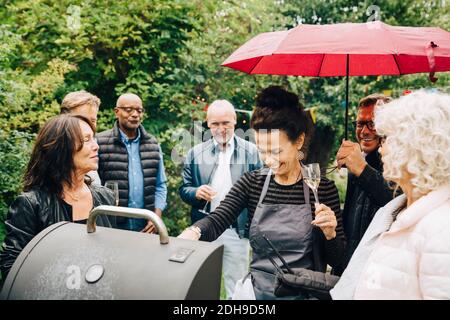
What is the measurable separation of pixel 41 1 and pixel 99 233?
4.80 meters

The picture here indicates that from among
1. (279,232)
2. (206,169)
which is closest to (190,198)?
(206,169)

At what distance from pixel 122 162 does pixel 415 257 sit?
125 inches

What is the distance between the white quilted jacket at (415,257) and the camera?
1595mm

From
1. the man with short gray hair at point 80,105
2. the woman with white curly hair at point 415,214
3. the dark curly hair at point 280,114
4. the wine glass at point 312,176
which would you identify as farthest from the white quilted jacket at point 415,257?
the man with short gray hair at point 80,105

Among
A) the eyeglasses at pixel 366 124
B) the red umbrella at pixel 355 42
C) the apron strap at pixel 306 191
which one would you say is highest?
the red umbrella at pixel 355 42

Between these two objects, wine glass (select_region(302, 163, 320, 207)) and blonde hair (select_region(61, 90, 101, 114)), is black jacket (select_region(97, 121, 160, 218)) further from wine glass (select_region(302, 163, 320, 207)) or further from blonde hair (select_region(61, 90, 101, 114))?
wine glass (select_region(302, 163, 320, 207))

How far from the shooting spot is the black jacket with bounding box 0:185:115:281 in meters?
2.31

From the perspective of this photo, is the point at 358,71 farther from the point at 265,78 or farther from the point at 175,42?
the point at 265,78

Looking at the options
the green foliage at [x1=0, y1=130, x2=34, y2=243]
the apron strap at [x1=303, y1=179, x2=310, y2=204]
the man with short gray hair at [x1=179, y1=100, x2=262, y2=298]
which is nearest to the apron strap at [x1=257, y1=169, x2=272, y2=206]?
the apron strap at [x1=303, y1=179, x2=310, y2=204]

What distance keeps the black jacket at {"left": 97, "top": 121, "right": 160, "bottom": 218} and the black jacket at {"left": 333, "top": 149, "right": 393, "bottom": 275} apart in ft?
6.46

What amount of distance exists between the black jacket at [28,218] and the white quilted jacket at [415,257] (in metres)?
1.46

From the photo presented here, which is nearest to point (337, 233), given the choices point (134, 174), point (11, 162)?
point (134, 174)

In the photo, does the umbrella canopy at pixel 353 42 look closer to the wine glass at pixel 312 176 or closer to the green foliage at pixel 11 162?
the wine glass at pixel 312 176

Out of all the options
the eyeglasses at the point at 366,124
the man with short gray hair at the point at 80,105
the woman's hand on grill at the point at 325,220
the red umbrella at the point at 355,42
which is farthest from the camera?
the man with short gray hair at the point at 80,105
